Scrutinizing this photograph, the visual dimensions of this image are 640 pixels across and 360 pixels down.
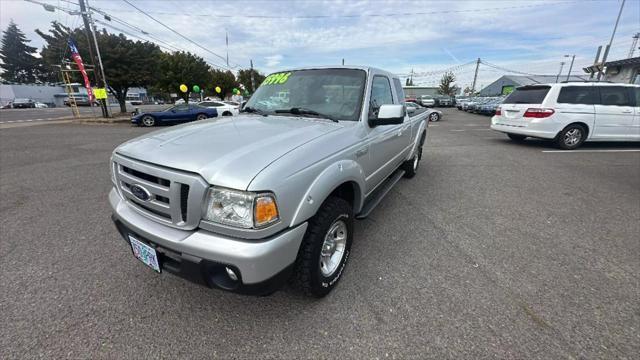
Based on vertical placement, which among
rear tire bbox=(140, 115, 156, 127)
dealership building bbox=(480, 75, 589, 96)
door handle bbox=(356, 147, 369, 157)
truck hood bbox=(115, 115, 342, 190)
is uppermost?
dealership building bbox=(480, 75, 589, 96)

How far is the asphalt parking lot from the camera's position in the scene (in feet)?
6.01

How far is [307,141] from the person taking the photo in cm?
197

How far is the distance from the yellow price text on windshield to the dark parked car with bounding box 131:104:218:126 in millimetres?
13550

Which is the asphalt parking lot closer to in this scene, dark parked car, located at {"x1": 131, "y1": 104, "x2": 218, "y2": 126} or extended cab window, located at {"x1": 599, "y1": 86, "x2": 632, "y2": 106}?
extended cab window, located at {"x1": 599, "y1": 86, "x2": 632, "y2": 106}

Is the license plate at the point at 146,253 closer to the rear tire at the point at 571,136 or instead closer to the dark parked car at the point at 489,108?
the rear tire at the point at 571,136

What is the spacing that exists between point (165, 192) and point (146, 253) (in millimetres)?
499

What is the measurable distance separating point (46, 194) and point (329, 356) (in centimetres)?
529

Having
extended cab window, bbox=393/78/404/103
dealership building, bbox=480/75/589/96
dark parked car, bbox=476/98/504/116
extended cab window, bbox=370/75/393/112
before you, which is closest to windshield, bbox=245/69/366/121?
extended cab window, bbox=370/75/393/112

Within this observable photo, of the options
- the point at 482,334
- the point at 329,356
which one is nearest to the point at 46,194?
the point at 329,356

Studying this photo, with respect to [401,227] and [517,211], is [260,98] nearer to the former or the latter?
[401,227]

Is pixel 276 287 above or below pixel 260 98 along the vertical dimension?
below

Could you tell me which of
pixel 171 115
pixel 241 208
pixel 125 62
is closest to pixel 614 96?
pixel 241 208

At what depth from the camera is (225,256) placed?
60.1 inches

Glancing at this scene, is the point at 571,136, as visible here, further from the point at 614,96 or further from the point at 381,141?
the point at 381,141
